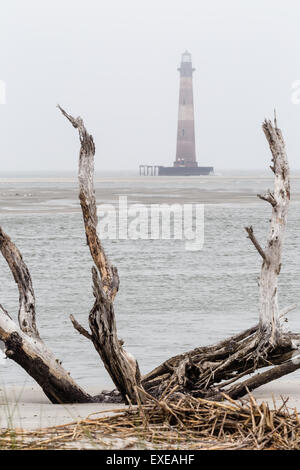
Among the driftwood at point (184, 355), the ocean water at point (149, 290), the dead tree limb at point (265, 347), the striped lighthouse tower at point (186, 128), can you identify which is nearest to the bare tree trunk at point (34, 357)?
the driftwood at point (184, 355)

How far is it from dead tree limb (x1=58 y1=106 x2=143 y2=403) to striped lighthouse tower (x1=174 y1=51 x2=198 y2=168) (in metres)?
108

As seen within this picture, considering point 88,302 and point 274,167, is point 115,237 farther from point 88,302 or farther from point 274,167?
point 274,167

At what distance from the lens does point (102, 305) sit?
596cm

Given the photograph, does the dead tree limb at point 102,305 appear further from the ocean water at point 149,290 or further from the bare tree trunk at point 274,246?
the ocean water at point 149,290

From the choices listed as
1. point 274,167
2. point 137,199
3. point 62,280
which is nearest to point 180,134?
point 137,199

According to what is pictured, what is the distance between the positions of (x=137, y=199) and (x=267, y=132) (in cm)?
3942

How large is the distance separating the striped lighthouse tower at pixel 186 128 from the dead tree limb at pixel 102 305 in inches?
4269

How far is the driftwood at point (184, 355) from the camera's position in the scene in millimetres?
6188

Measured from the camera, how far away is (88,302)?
42.6ft

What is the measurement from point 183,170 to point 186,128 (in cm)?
683

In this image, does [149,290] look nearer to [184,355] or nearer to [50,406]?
[184,355]

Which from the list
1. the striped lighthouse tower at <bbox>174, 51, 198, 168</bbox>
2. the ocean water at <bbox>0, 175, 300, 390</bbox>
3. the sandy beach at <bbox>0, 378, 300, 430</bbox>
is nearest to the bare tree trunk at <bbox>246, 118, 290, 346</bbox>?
the sandy beach at <bbox>0, 378, 300, 430</bbox>

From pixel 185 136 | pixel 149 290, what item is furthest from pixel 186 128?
pixel 149 290

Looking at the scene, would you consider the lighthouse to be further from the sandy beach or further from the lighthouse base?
the sandy beach
